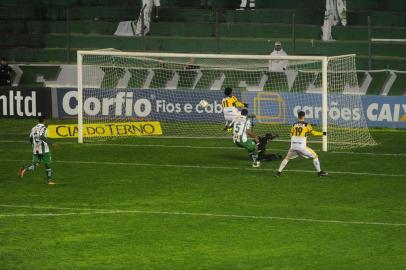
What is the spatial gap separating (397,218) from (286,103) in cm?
1470

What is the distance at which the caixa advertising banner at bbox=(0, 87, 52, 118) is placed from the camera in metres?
37.2

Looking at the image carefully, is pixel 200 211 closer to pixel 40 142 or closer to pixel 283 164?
pixel 283 164

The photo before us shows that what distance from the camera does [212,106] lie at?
35781 mm

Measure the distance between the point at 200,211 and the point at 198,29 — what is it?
21367mm

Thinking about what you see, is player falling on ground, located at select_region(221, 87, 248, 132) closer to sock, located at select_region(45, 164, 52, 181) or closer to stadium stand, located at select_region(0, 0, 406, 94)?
stadium stand, located at select_region(0, 0, 406, 94)

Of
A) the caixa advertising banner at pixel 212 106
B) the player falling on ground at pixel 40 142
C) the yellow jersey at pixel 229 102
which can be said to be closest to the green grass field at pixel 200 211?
the player falling on ground at pixel 40 142

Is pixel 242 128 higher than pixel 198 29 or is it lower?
lower

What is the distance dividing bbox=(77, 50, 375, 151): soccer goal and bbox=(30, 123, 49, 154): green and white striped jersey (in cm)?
796

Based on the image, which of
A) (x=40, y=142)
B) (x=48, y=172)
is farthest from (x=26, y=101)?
(x=40, y=142)

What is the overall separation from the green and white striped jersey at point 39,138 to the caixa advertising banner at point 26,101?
12991mm

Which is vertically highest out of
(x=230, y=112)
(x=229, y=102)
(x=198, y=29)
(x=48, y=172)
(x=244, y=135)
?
(x=198, y=29)

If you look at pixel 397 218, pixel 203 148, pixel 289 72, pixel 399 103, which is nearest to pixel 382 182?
pixel 397 218

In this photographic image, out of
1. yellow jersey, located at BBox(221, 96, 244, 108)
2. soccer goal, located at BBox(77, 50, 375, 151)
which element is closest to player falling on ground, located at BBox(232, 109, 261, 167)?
yellow jersey, located at BBox(221, 96, 244, 108)

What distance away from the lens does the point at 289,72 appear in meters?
36.5
